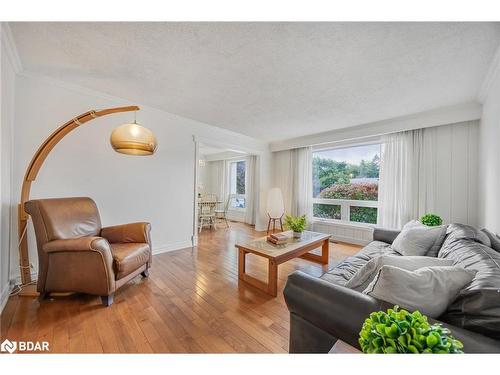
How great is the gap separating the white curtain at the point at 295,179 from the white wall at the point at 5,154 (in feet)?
15.4

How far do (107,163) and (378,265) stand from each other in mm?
3274

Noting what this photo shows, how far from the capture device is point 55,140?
6.98 ft

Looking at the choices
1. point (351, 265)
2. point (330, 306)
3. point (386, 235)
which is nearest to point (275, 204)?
point (386, 235)

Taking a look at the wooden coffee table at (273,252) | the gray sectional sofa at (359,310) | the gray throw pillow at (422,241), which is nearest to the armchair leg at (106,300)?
the wooden coffee table at (273,252)

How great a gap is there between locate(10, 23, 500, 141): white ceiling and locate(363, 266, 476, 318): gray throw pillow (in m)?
1.72

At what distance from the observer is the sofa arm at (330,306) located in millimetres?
888

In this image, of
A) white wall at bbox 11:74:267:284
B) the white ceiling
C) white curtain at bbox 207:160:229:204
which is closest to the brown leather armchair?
white wall at bbox 11:74:267:284

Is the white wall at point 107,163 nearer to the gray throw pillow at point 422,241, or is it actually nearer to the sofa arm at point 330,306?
the sofa arm at point 330,306

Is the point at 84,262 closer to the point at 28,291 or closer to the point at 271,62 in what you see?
the point at 28,291

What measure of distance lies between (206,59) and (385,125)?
10.6 feet

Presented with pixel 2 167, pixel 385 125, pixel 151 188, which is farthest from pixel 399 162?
pixel 2 167

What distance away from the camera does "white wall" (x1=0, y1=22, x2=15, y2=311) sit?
1803 millimetres
